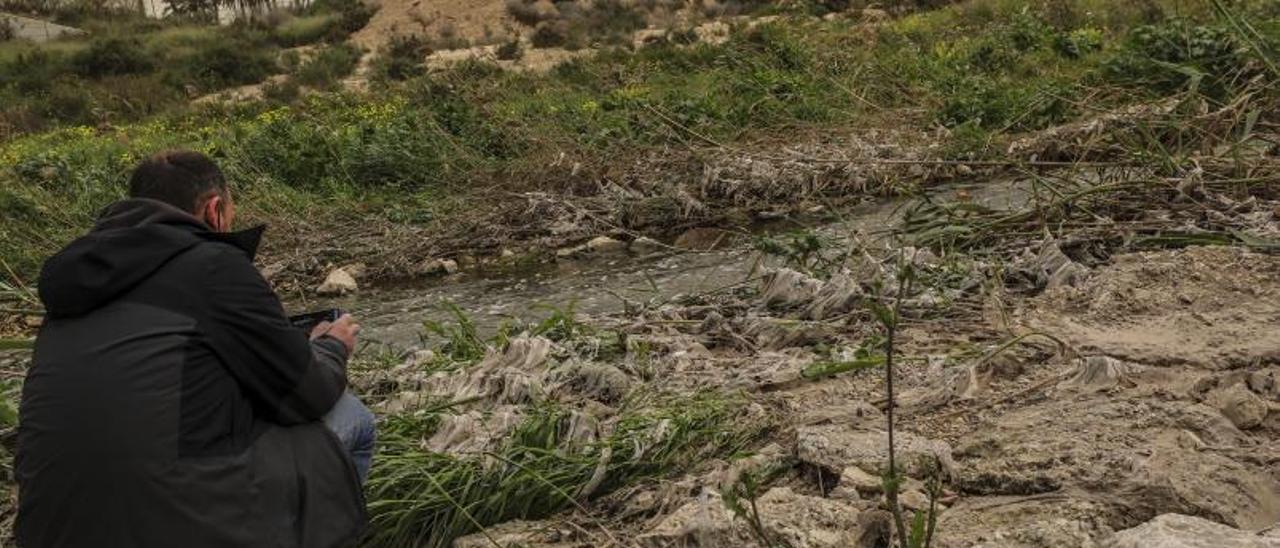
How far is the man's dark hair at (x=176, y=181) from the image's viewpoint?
8.14ft

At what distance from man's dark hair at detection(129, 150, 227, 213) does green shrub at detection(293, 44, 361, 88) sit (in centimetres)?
1740

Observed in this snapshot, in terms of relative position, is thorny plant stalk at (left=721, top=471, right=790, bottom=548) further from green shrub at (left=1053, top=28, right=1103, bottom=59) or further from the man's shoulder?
green shrub at (left=1053, top=28, right=1103, bottom=59)

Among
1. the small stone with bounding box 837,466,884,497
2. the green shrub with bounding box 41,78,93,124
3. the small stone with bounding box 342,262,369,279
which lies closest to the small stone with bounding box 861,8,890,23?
the small stone with bounding box 342,262,369,279

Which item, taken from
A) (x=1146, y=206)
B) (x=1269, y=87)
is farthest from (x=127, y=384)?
(x=1269, y=87)

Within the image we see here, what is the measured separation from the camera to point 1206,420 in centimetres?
281

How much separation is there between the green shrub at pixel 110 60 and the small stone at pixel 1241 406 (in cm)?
2251

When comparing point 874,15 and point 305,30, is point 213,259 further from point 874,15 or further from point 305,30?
point 305,30

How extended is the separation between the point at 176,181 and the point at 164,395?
49 centimetres

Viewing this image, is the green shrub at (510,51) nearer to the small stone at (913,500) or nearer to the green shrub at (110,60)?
the green shrub at (110,60)

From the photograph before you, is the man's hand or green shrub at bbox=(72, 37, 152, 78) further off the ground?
the man's hand

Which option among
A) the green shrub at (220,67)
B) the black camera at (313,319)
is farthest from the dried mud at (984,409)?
the green shrub at (220,67)

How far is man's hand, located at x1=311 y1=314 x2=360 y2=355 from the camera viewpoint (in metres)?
2.82

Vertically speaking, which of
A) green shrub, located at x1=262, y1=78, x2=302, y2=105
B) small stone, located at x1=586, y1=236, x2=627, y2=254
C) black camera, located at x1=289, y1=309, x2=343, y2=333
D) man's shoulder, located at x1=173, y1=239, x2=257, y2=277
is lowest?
green shrub, located at x1=262, y1=78, x2=302, y2=105

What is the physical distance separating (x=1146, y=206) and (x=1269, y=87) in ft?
3.05
